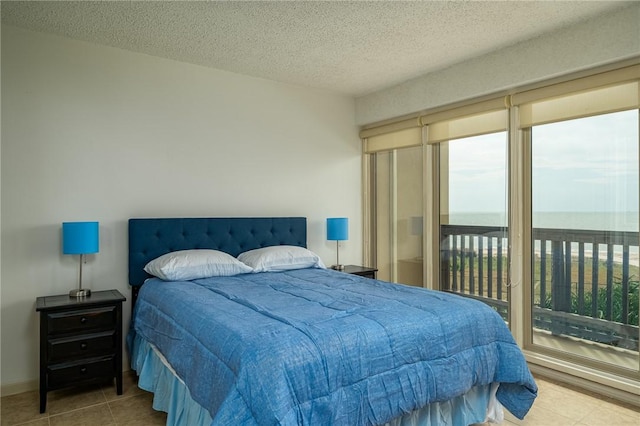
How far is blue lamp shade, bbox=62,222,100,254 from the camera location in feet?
9.64

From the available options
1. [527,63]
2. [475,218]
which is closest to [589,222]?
[475,218]

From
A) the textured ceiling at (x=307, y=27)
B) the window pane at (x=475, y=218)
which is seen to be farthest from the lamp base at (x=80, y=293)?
the window pane at (x=475, y=218)

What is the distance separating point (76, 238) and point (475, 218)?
337 cm

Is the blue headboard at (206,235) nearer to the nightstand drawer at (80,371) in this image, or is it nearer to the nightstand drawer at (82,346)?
the nightstand drawer at (82,346)

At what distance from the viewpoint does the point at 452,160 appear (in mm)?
4094

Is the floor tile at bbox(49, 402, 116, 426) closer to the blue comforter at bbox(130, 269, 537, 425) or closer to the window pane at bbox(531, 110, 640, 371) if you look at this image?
the blue comforter at bbox(130, 269, 537, 425)

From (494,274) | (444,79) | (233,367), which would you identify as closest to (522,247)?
(494,274)

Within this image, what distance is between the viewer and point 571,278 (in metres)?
3.27

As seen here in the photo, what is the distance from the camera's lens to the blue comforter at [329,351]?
168cm

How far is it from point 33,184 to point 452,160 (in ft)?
11.9

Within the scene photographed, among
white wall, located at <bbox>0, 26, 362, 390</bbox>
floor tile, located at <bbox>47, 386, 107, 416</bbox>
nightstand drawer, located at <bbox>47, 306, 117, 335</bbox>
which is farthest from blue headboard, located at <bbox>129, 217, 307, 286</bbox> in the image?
floor tile, located at <bbox>47, 386, 107, 416</bbox>

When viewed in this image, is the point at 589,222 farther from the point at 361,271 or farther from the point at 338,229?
the point at 338,229

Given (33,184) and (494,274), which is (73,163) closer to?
(33,184)

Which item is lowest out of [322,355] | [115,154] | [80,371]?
[80,371]
